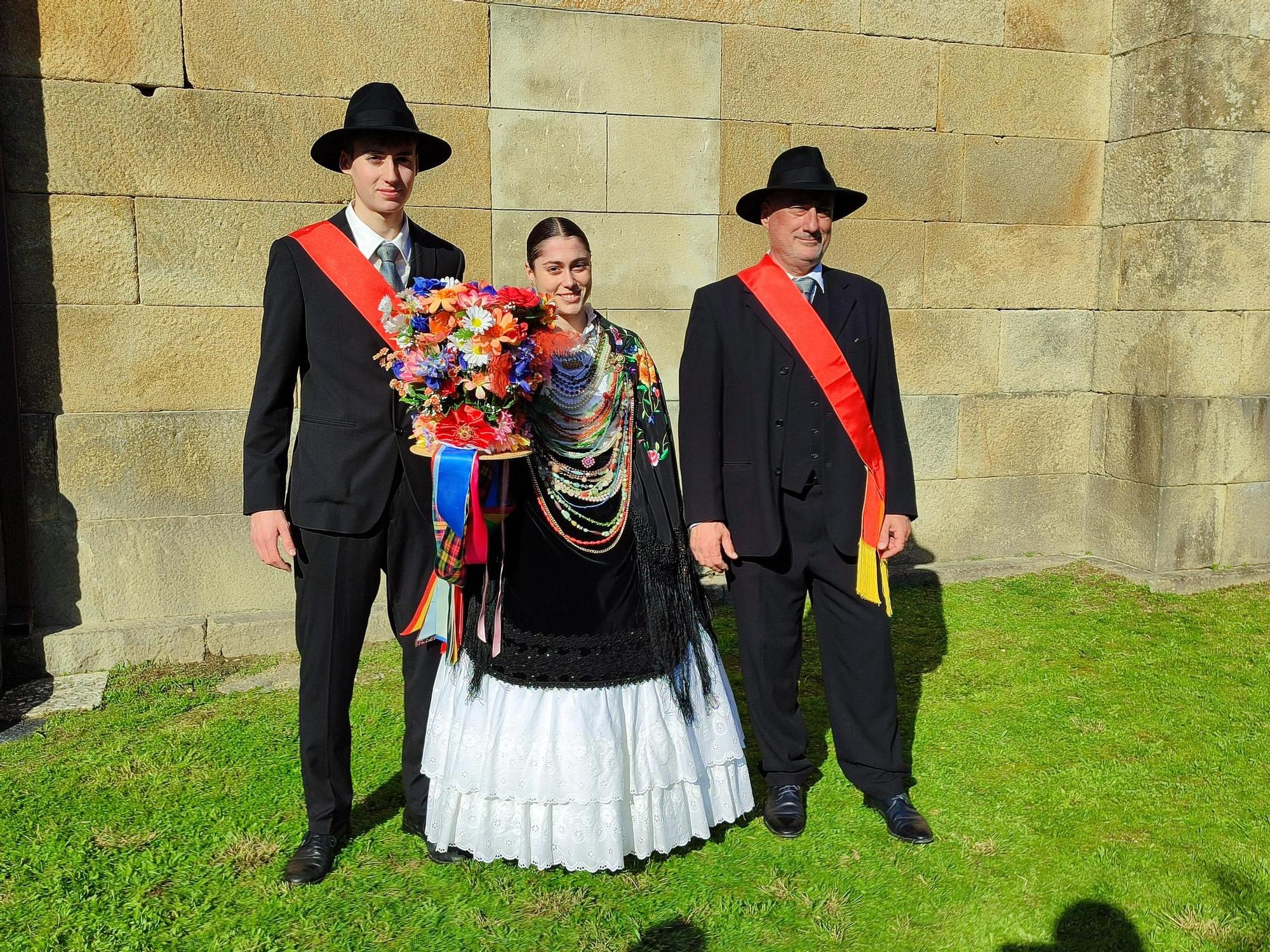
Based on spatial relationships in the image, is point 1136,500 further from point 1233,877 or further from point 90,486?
point 90,486

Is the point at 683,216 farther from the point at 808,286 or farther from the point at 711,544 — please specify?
the point at 711,544

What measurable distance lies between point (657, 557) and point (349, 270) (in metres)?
1.13

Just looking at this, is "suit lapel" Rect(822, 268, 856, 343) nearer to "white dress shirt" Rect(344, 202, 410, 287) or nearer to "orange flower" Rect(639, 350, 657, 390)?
"orange flower" Rect(639, 350, 657, 390)

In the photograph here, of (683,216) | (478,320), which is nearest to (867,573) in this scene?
(478,320)

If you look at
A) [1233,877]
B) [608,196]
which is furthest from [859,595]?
[608,196]

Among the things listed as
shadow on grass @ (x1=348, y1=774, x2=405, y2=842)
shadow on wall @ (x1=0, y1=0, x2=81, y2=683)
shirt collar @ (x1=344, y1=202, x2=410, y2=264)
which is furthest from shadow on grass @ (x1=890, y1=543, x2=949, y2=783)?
shadow on wall @ (x1=0, y1=0, x2=81, y2=683)

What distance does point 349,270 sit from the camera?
2785 millimetres

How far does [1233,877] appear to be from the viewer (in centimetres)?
285

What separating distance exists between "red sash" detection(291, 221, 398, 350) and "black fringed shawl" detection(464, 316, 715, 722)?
0.61 meters

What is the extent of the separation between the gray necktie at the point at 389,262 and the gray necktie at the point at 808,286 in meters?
1.17

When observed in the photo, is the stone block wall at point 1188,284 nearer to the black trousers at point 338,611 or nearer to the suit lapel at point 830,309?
the suit lapel at point 830,309

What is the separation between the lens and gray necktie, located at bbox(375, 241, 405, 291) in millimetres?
2852

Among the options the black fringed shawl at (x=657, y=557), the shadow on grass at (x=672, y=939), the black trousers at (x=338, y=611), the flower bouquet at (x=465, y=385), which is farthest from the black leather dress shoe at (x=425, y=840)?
the flower bouquet at (x=465, y=385)

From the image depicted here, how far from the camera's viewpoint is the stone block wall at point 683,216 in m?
4.47
